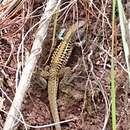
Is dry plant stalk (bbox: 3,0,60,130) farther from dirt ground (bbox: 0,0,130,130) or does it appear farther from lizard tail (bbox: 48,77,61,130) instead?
lizard tail (bbox: 48,77,61,130)

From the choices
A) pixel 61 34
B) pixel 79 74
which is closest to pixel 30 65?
pixel 79 74

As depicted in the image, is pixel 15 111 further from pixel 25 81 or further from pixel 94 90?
pixel 94 90

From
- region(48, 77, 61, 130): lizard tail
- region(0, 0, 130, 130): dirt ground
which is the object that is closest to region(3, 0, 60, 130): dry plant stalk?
region(0, 0, 130, 130): dirt ground

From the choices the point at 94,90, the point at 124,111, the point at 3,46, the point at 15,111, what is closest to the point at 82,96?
the point at 94,90

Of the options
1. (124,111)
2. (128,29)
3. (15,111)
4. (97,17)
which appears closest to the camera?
(128,29)

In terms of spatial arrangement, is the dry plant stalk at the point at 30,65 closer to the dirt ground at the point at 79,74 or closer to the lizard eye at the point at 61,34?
the dirt ground at the point at 79,74
